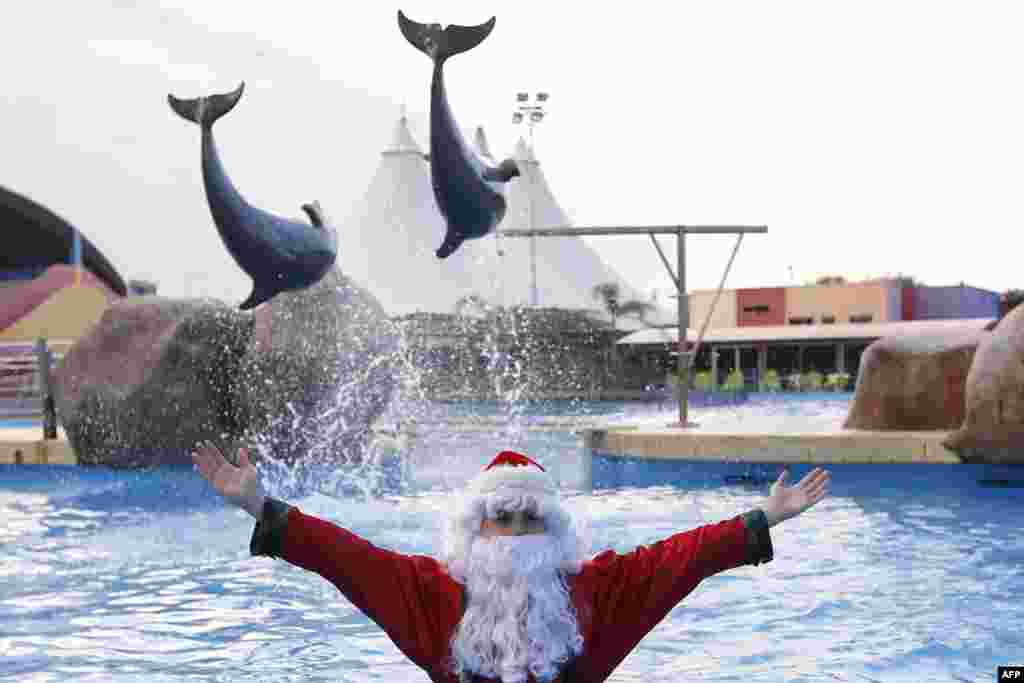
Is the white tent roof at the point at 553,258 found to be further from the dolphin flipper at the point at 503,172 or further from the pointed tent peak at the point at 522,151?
the dolphin flipper at the point at 503,172

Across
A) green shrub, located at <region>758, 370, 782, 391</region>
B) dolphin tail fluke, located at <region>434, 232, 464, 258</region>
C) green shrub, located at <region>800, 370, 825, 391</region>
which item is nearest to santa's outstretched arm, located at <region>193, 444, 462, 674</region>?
dolphin tail fluke, located at <region>434, 232, 464, 258</region>

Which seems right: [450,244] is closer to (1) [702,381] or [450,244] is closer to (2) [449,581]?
(2) [449,581]

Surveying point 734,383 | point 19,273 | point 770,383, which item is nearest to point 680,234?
point 734,383

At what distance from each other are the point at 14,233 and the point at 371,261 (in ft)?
56.0

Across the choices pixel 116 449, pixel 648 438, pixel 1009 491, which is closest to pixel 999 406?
pixel 1009 491

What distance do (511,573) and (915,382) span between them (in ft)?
→ 33.1

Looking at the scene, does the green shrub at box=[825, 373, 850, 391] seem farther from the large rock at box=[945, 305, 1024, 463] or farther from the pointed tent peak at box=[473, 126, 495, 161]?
the pointed tent peak at box=[473, 126, 495, 161]

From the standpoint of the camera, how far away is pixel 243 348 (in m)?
12.1

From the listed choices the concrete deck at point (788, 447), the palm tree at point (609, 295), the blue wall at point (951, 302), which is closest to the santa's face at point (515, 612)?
the concrete deck at point (788, 447)

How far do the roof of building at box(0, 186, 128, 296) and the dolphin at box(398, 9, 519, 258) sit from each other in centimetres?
4440

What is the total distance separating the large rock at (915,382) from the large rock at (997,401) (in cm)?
168

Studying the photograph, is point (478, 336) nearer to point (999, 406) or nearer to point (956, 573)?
point (999, 406)

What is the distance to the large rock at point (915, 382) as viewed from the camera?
11469 mm

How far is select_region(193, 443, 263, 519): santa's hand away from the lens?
7.26 ft
